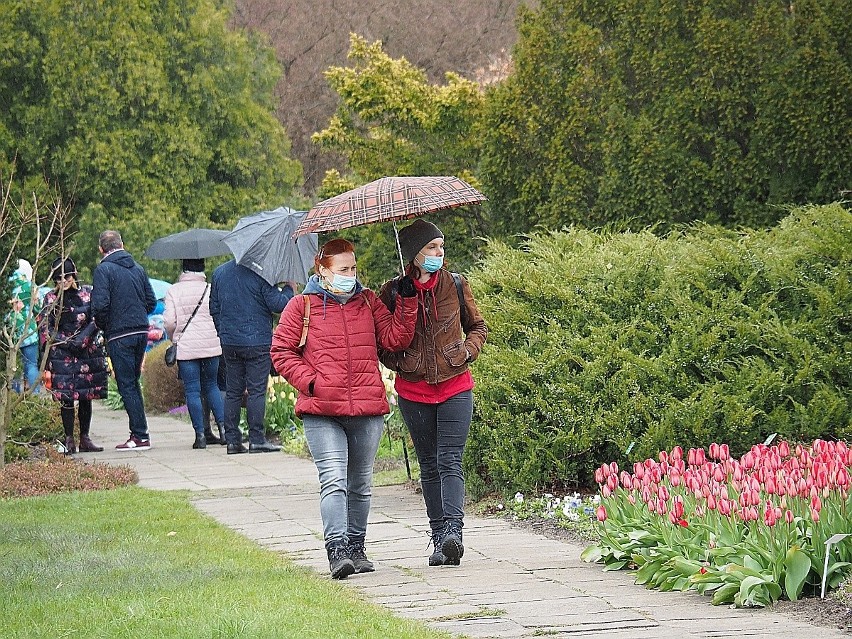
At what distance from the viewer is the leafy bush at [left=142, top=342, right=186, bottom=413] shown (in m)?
16.5

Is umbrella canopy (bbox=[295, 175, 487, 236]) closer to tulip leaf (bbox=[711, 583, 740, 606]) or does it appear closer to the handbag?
tulip leaf (bbox=[711, 583, 740, 606])

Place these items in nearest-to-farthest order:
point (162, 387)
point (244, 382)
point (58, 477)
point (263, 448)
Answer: point (58, 477), point (244, 382), point (263, 448), point (162, 387)

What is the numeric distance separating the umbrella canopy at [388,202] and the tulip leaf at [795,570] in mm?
2042

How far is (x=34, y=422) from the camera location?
1249cm

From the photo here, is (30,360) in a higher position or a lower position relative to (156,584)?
higher

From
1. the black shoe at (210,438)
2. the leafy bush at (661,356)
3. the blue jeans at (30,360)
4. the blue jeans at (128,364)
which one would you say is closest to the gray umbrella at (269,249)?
the blue jeans at (128,364)

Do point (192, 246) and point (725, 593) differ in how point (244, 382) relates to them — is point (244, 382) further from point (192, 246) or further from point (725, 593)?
point (725, 593)

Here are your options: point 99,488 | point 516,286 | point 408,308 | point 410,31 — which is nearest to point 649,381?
point 516,286

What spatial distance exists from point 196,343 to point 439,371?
6.46 meters

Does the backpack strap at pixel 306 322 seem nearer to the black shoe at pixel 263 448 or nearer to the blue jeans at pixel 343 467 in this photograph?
the blue jeans at pixel 343 467

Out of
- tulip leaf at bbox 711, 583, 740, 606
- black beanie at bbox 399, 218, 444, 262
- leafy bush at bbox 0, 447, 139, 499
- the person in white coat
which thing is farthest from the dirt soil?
the person in white coat

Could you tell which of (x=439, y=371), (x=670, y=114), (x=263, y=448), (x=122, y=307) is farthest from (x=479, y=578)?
(x=670, y=114)

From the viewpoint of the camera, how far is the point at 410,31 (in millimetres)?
36125

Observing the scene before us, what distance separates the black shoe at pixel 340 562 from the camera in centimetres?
621
